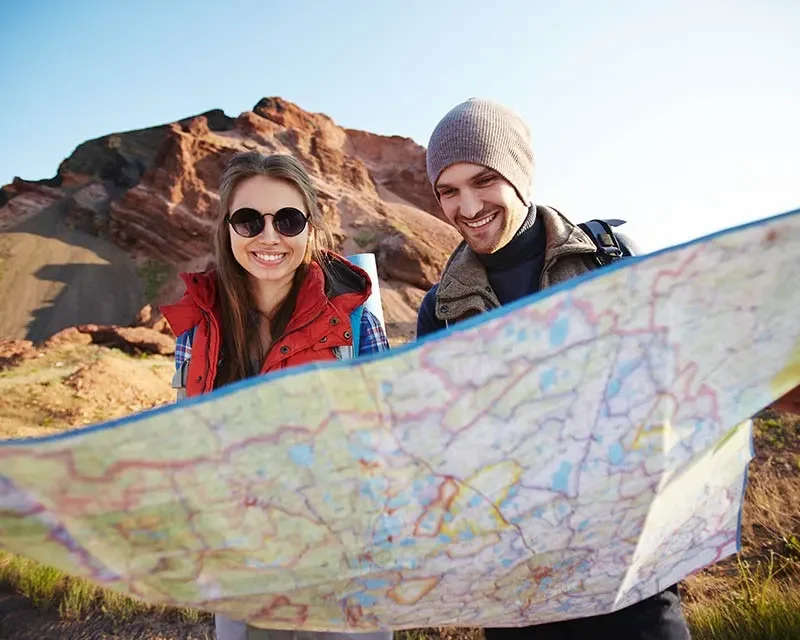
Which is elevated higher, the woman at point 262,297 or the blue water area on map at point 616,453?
the woman at point 262,297

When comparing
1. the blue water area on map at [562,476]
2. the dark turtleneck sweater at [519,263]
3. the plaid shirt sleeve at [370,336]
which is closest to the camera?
the blue water area on map at [562,476]

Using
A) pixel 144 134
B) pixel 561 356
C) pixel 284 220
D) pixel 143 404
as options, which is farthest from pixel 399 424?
pixel 144 134

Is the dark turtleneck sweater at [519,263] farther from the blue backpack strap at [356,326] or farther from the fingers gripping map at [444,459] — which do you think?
the fingers gripping map at [444,459]

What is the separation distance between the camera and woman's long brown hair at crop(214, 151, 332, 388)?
1.76 metres

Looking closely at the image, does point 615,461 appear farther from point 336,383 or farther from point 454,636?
point 454,636

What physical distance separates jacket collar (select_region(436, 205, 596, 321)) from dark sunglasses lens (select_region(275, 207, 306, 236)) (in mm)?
532

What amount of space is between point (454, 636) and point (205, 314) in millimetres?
1913

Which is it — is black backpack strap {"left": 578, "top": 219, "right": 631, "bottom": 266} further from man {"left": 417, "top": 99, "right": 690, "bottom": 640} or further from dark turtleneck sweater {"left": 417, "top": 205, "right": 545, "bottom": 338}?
dark turtleneck sweater {"left": 417, "top": 205, "right": 545, "bottom": 338}

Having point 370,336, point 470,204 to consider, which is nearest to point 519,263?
point 470,204

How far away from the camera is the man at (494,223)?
1.62 metres

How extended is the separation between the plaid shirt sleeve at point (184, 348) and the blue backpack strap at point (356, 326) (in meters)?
0.56

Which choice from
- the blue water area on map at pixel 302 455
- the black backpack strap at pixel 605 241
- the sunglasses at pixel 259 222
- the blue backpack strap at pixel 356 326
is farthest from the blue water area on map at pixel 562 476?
the sunglasses at pixel 259 222

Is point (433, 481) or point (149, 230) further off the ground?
point (149, 230)

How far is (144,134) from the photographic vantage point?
2683cm
